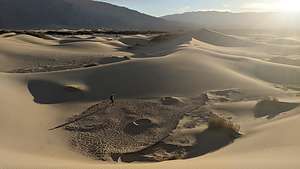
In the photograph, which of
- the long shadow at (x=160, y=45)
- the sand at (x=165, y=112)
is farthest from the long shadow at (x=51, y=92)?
the long shadow at (x=160, y=45)

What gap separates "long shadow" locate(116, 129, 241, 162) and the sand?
0.06 feet

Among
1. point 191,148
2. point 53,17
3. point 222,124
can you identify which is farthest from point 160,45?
point 53,17

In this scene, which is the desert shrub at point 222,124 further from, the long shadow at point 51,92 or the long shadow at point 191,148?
the long shadow at point 51,92

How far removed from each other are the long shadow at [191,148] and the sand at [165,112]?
0.7 inches

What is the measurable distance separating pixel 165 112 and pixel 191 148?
268 centimetres

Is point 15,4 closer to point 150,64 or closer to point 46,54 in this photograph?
point 46,54

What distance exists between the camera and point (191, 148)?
8.69m

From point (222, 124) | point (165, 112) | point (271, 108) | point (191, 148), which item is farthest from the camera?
point (271, 108)

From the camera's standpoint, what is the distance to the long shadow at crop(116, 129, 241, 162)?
8258 millimetres

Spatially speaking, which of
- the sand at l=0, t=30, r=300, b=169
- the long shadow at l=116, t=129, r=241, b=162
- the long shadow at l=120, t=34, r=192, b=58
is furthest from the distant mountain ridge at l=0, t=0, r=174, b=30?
the long shadow at l=116, t=129, r=241, b=162

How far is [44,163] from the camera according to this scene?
6.94m

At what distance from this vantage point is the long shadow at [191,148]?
826cm

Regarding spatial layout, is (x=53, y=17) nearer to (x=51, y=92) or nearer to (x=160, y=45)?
(x=160, y=45)

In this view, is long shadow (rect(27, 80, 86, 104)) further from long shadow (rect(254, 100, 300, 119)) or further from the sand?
long shadow (rect(254, 100, 300, 119))
